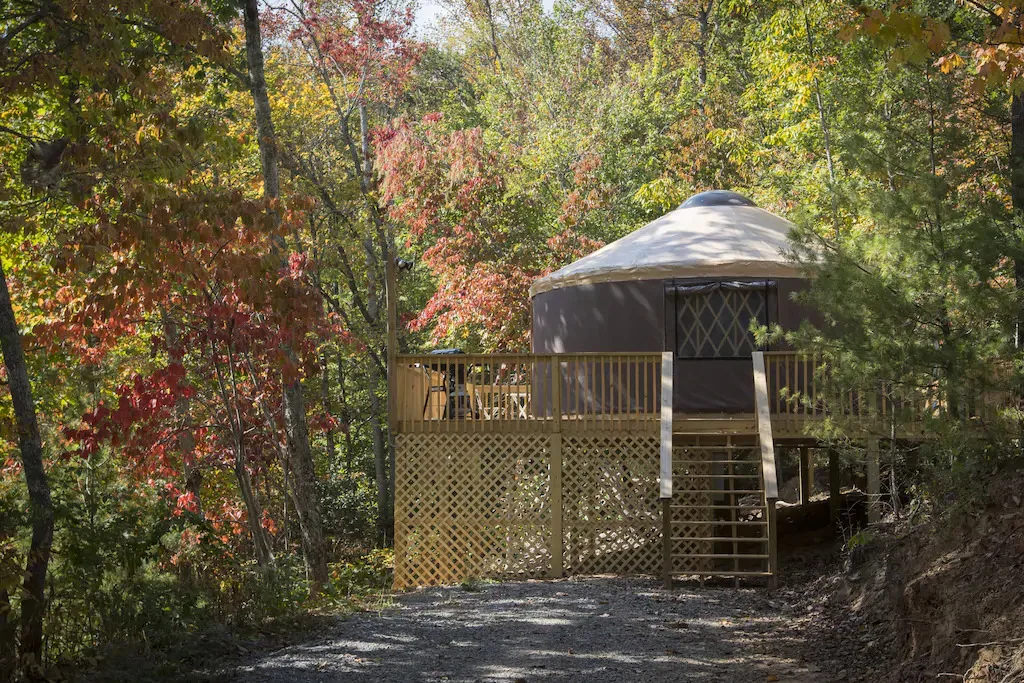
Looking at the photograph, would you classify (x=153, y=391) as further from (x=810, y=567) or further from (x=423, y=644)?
(x=810, y=567)

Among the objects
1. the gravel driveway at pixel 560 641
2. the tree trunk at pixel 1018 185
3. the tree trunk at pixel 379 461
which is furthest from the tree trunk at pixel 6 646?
the tree trunk at pixel 379 461

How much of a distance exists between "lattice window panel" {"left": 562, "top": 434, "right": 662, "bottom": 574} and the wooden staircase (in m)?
0.23

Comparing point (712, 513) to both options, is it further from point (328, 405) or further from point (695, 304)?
point (328, 405)

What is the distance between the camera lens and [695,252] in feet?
37.1

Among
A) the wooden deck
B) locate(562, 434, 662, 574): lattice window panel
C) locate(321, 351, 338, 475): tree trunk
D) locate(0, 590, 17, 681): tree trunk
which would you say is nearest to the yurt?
the wooden deck

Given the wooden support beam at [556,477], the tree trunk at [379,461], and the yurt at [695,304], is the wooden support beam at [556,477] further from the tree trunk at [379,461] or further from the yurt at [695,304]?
the tree trunk at [379,461]

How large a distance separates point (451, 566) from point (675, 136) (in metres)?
11.7

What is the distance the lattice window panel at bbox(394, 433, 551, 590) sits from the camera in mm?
9898

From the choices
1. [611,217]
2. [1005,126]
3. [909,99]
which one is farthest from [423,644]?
[611,217]

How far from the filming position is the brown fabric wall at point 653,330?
11062 mm

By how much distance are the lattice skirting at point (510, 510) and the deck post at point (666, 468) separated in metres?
0.51

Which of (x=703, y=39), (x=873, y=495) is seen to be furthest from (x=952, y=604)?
(x=703, y=39)

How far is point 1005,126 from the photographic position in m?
6.89

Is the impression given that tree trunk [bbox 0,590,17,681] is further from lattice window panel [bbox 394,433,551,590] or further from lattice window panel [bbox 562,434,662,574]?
lattice window panel [bbox 562,434,662,574]
